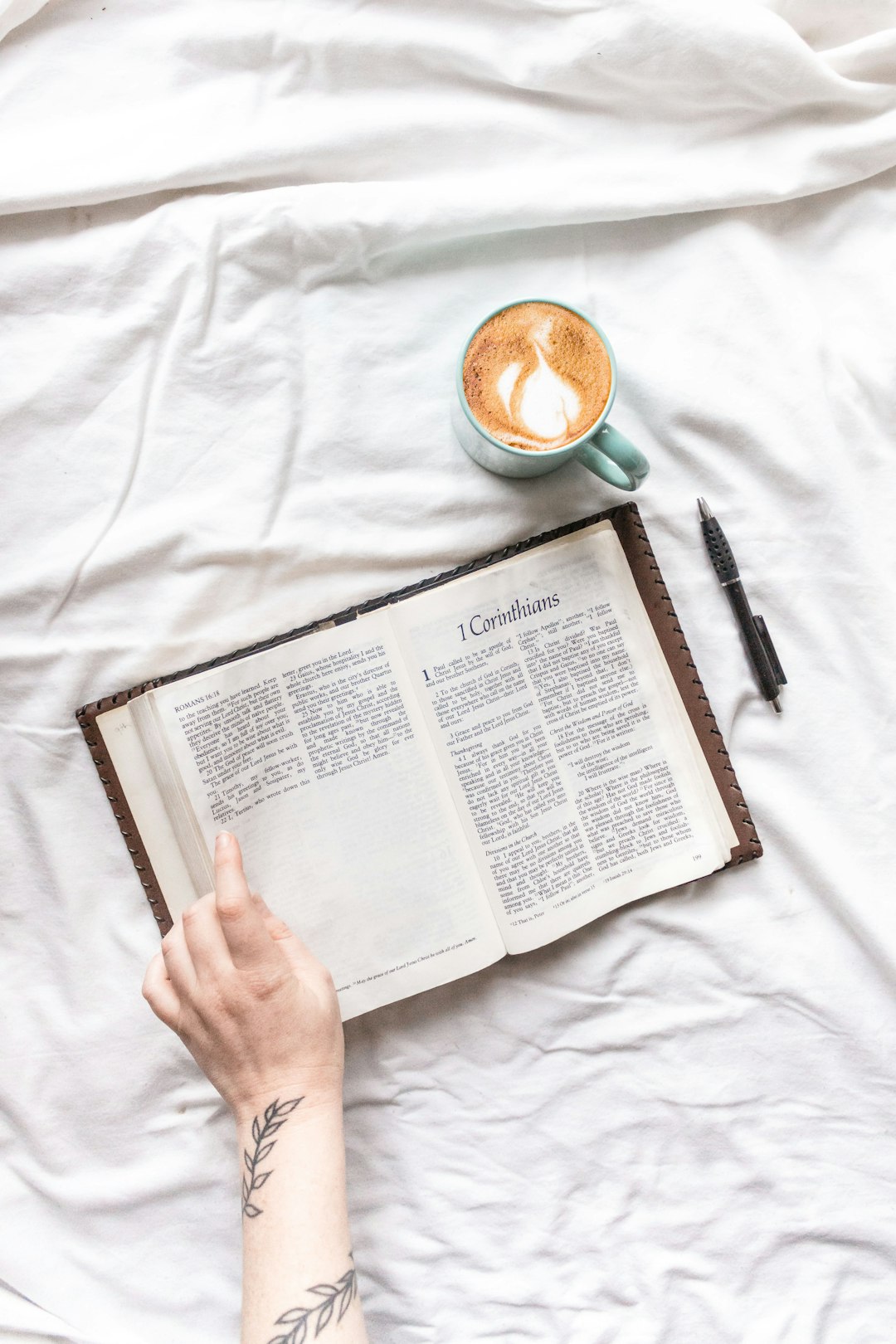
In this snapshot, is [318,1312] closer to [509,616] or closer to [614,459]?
[509,616]

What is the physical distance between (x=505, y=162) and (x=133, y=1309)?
1.00 m

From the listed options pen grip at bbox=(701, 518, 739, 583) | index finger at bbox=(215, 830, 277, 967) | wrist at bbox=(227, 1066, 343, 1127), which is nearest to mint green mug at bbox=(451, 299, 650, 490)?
pen grip at bbox=(701, 518, 739, 583)

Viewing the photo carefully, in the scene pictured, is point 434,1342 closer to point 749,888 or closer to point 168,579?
point 749,888

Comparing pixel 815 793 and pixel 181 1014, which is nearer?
pixel 181 1014

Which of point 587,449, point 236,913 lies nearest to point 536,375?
point 587,449

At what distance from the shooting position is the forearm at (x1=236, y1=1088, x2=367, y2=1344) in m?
0.63

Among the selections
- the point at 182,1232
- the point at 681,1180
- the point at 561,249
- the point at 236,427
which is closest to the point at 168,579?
the point at 236,427

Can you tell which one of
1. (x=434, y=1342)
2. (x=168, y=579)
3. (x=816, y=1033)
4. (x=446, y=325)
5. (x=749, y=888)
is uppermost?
(x=446, y=325)

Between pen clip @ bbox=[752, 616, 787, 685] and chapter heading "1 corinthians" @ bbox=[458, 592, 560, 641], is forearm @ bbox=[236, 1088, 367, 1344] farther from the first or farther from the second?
pen clip @ bbox=[752, 616, 787, 685]

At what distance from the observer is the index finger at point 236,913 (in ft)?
2.11

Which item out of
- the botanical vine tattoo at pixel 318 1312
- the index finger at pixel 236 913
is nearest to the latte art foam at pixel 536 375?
the index finger at pixel 236 913

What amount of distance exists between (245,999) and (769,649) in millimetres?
506

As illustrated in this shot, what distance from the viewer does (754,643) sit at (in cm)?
79

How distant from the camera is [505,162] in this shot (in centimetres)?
78
